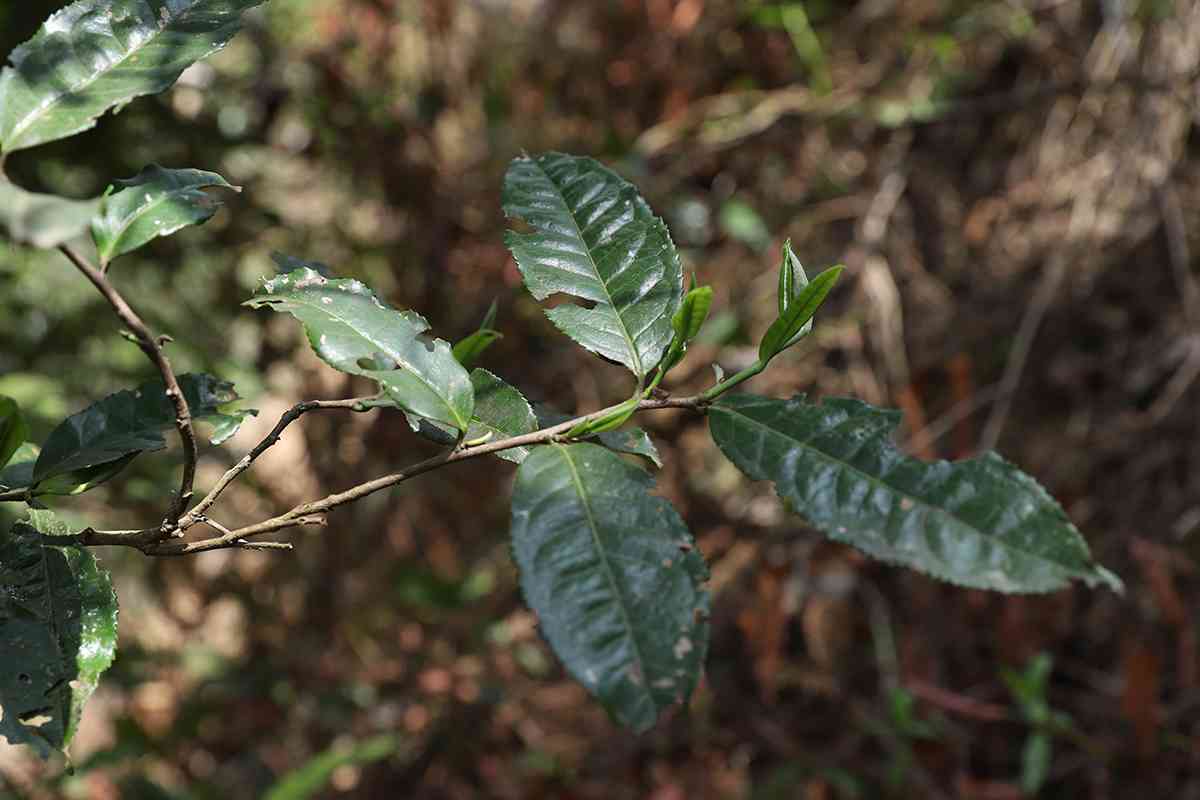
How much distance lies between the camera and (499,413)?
0.77 meters

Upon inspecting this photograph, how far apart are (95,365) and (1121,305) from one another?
88.8 inches

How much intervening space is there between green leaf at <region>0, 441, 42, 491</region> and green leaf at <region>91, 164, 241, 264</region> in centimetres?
20

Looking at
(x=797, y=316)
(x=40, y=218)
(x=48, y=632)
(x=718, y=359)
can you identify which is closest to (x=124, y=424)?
(x=48, y=632)

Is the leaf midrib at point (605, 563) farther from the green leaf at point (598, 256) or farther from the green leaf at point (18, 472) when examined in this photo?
the green leaf at point (18, 472)

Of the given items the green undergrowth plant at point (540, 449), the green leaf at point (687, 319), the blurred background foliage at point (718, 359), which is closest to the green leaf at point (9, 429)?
the green undergrowth plant at point (540, 449)

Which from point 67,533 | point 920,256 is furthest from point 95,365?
point 920,256

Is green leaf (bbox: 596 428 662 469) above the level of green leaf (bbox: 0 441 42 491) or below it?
above

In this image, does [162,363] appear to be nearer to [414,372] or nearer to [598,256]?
[414,372]

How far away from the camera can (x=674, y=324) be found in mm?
745

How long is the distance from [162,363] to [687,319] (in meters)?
0.34

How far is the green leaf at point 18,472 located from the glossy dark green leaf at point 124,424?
0.09 ft

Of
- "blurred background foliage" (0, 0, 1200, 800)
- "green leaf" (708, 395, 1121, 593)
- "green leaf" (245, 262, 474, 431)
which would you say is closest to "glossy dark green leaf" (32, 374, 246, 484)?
"green leaf" (245, 262, 474, 431)

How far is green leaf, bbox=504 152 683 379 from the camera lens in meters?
0.79

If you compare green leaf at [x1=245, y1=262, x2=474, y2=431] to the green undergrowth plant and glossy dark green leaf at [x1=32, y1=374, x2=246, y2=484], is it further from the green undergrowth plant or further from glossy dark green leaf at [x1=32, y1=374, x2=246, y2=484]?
glossy dark green leaf at [x1=32, y1=374, x2=246, y2=484]
